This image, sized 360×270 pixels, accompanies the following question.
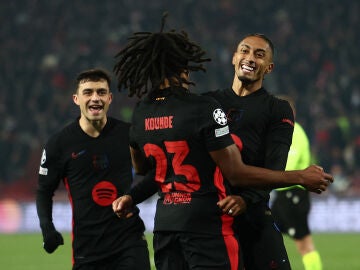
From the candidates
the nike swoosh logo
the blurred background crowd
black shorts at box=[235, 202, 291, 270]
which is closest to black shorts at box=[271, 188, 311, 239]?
the nike swoosh logo

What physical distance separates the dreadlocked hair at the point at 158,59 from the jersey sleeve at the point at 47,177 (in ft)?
6.00

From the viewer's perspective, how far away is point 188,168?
14.2 ft

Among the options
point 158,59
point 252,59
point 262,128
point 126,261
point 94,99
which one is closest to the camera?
point 158,59

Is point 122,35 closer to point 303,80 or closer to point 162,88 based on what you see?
point 303,80

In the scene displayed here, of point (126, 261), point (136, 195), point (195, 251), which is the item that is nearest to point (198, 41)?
point (126, 261)

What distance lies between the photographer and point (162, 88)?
177 inches

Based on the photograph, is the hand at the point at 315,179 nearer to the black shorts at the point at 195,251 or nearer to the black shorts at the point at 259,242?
the black shorts at the point at 195,251

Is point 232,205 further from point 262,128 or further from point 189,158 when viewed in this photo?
point 262,128

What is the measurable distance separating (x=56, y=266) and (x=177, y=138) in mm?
8426

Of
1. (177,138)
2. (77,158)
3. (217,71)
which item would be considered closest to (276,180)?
(177,138)

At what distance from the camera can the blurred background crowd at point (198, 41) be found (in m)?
21.2

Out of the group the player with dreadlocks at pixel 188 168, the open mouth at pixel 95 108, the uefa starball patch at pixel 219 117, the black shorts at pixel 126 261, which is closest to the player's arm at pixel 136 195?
the player with dreadlocks at pixel 188 168

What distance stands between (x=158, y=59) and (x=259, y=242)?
125 centimetres

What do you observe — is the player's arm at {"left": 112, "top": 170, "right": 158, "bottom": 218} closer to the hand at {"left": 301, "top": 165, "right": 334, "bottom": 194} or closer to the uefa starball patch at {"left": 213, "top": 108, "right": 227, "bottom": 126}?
the uefa starball patch at {"left": 213, "top": 108, "right": 227, "bottom": 126}
